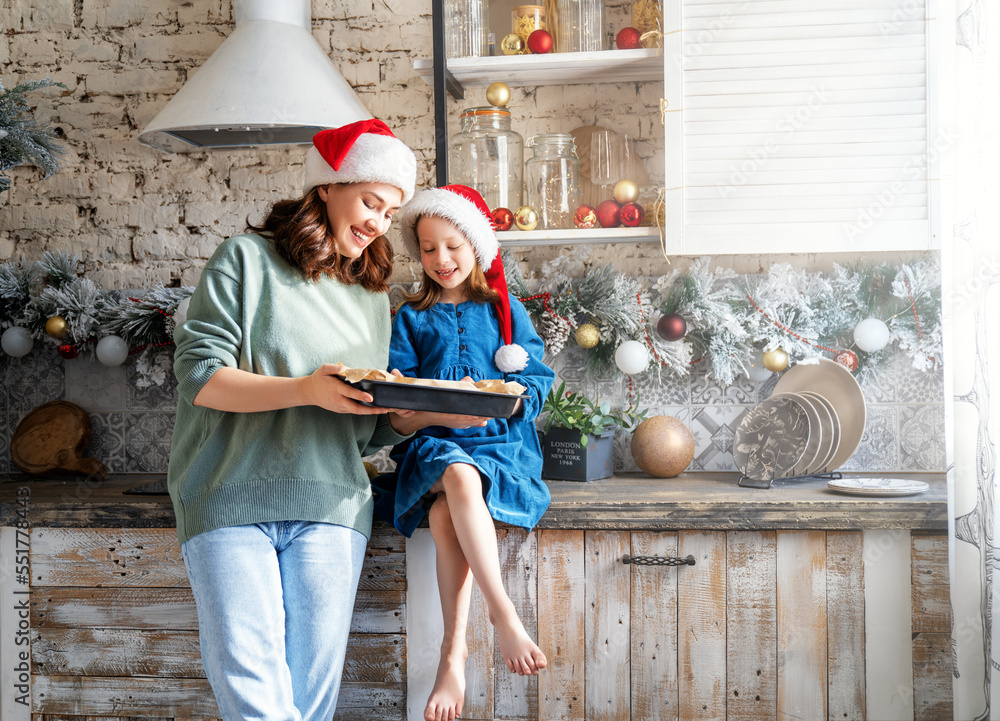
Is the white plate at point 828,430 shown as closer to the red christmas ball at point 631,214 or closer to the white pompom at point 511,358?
the red christmas ball at point 631,214

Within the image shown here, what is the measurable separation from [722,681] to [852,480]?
628 millimetres

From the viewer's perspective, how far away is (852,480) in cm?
192

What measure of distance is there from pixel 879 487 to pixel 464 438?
1.02 metres

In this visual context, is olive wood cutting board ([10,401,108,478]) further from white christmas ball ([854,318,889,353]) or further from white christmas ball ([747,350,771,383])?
white christmas ball ([854,318,889,353])

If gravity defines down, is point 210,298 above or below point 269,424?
above

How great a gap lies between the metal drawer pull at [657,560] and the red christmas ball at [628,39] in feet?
4.56

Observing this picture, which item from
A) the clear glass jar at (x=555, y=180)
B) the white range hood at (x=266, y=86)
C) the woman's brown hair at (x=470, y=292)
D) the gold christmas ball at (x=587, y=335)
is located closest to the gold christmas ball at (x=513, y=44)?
the clear glass jar at (x=555, y=180)

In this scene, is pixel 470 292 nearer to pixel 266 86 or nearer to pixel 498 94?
pixel 498 94

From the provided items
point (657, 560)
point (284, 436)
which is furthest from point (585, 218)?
point (284, 436)

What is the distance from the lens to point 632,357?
2.13m

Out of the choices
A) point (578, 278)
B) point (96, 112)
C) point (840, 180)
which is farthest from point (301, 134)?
point (840, 180)

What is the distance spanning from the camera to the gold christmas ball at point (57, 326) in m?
2.28

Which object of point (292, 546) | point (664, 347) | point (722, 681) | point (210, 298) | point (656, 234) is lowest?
point (722, 681)

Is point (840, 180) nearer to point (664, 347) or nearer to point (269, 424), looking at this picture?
point (664, 347)
